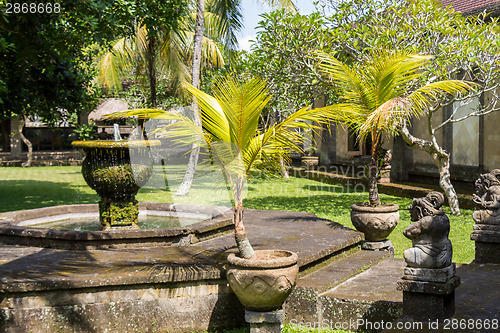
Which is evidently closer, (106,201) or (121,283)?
(121,283)

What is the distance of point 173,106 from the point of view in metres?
25.3

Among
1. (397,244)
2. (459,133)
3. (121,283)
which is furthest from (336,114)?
(459,133)

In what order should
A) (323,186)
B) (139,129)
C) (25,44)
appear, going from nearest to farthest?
(25,44)
(323,186)
(139,129)

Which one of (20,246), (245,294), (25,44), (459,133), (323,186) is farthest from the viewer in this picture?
(323,186)

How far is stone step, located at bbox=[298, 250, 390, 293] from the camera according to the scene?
5594 mm

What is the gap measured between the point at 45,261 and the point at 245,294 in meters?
2.45

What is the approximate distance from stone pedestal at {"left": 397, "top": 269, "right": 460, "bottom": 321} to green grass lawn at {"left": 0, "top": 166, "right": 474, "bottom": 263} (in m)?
3.68

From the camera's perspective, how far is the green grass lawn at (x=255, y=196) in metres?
10.5

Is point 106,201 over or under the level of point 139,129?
under

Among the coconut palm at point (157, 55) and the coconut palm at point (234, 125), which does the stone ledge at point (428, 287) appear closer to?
the coconut palm at point (234, 125)

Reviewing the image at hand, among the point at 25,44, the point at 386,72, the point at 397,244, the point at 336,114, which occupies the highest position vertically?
the point at 25,44

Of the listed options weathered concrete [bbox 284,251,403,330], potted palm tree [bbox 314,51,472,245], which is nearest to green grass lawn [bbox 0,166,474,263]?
potted palm tree [bbox 314,51,472,245]

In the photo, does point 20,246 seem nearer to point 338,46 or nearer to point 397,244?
point 397,244

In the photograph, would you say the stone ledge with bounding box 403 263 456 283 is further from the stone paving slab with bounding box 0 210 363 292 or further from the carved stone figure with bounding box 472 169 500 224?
the carved stone figure with bounding box 472 169 500 224
